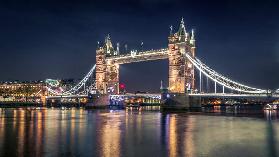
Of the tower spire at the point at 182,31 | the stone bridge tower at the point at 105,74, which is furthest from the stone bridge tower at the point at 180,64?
the stone bridge tower at the point at 105,74

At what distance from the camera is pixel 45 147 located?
58.8 feet

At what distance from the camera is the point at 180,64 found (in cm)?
5959

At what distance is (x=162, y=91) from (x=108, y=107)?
63.1 feet

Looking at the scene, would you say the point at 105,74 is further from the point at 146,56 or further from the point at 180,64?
the point at 180,64

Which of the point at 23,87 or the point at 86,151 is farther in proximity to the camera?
the point at 23,87

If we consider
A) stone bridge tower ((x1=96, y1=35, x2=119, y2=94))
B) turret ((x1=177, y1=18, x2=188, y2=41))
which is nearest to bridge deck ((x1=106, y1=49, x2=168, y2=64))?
Answer: turret ((x1=177, y1=18, x2=188, y2=41))

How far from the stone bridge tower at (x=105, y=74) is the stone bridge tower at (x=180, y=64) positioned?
18326mm

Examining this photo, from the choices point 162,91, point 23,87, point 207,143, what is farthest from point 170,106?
point 23,87

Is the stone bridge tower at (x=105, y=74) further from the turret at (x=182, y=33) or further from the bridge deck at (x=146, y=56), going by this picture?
the turret at (x=182, y=33)

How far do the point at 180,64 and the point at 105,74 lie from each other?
22023 millimetres

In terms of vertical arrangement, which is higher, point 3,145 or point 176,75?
point 176,75

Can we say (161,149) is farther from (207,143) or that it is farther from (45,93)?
(45,93)

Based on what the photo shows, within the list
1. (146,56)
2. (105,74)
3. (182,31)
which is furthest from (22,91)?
(182,31)

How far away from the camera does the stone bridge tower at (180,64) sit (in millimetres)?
59219
